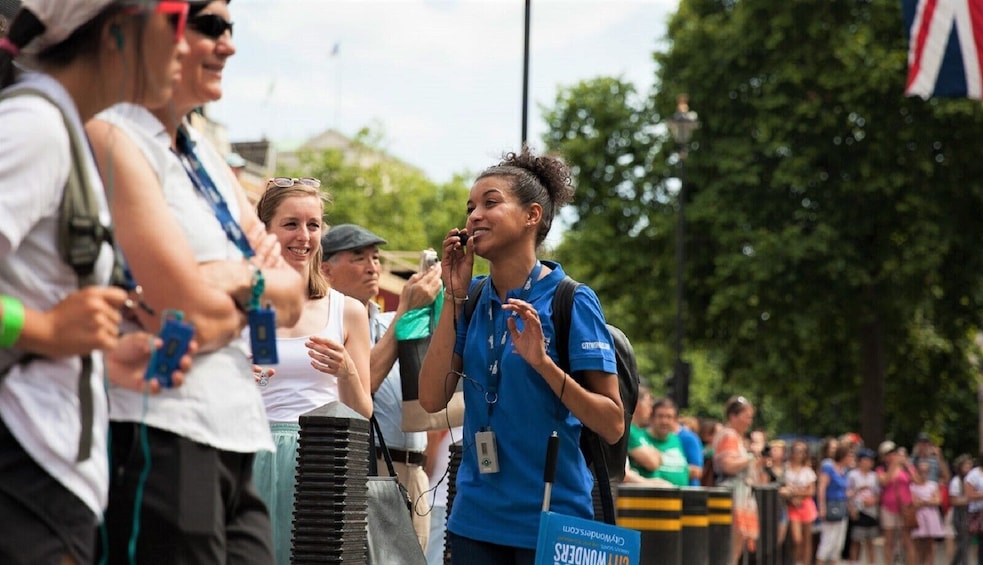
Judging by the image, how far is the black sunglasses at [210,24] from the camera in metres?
3.08

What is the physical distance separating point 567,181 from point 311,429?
133 cm

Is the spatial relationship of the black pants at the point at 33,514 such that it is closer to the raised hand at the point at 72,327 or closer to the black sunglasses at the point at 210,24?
the raised hand at the point at 72,327

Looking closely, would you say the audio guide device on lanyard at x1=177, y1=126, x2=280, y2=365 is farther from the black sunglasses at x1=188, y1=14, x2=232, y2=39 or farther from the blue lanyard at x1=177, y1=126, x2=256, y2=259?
the black sunglasses at x1=188, y1=14, x2=232, y2=39

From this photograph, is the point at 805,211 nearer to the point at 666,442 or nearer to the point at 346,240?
the point at 666,442

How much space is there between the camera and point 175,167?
3.04 metres

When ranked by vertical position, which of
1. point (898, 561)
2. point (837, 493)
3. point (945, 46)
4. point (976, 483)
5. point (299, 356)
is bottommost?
point (898, 561)

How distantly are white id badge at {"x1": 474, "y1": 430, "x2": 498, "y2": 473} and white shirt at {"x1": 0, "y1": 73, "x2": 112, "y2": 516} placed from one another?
7.17 ft

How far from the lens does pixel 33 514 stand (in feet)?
8.44

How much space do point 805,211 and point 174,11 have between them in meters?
30.9

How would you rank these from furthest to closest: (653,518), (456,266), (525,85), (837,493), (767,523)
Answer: (837,493), (767,523), (525,85), (653,518), (456,266)

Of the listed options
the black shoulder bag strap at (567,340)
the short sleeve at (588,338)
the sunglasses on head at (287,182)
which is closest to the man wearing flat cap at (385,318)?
the sunglasses on head at (287,182)

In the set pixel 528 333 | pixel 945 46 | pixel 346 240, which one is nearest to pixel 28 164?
pixel 528 333

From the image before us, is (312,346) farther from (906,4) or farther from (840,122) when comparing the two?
(840,122)

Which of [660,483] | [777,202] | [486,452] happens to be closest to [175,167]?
[486,452]
